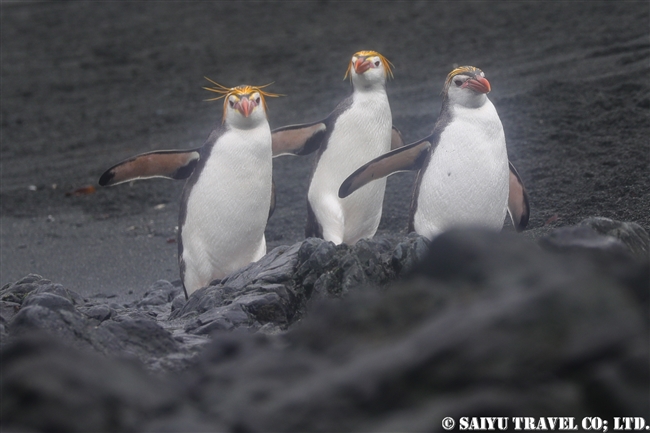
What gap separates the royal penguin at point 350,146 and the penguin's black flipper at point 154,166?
73 centimetres

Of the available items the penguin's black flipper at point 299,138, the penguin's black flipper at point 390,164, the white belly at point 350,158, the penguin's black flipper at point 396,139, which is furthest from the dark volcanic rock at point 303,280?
the penguin's black flipper at point 396,139

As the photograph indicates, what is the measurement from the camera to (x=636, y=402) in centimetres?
213

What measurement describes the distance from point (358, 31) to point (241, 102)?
7.26 metres

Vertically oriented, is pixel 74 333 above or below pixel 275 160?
above

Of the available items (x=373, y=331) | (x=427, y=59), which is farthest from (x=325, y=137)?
(x=427, y=59)

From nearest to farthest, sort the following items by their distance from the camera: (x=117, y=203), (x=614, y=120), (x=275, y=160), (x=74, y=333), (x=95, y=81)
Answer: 1. (x=74, y=333)
2. (x=614, y=120)
3. (x=117, y=203)
4. (x=275, y=160)
5. (x=95, y=81)

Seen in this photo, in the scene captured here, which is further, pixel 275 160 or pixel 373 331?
pixel 275 160

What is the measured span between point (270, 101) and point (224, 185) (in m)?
5.72

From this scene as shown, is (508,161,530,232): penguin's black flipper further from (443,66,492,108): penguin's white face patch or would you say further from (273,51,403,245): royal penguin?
(273,51,403,245): royal penguin

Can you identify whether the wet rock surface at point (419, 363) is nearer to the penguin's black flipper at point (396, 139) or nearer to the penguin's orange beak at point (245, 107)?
the penguin's orange beak at point (245, 107)

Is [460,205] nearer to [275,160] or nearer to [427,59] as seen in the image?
[275,160]

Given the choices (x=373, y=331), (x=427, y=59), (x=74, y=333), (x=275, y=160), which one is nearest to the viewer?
(x=373, y=331)

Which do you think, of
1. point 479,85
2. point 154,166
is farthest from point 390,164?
point 154,166

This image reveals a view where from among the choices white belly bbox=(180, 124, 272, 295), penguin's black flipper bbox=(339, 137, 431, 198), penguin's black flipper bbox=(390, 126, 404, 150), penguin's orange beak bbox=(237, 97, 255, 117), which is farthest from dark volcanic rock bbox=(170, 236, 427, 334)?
penguin's black flipper bbox=(390, 126, 404, 150)
